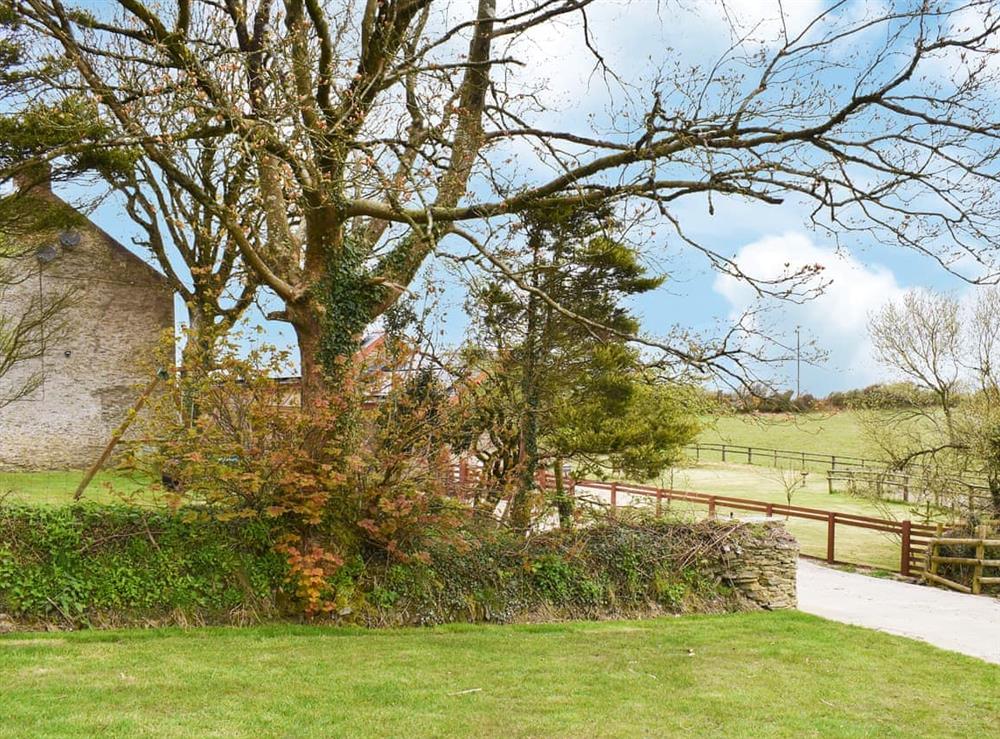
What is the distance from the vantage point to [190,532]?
8539 mm

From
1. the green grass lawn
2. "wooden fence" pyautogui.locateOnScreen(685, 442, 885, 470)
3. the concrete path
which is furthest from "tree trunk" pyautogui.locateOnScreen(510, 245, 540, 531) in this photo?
"wooden fence" pyautogui.locateOnScreen(685, 442, 885, 470)

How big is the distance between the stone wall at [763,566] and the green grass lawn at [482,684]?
70.9 inches

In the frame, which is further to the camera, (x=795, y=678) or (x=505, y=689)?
(x=795, y=678)

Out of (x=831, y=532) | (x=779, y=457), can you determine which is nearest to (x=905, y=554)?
(x=831, y=532)

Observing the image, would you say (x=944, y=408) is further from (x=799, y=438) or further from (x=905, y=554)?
(x=799, y=438)

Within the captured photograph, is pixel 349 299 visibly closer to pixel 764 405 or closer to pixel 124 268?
pixel 764 405

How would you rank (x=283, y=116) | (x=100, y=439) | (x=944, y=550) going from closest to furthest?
(x=283, y=116) → (x=944, y=550) → (x=100, y=439)

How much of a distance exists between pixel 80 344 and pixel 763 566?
1700cm

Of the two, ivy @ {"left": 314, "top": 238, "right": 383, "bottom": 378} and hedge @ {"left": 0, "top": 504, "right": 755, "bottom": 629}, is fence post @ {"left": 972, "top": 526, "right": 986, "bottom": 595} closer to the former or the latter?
hedge @ {"left": 0, "top": 504, "right": 755, "bottom": 629}

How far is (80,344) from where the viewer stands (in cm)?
2027

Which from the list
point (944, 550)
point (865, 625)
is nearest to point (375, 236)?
point (865, 625)

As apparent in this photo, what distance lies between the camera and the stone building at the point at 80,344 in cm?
1964

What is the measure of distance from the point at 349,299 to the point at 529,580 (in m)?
3.91

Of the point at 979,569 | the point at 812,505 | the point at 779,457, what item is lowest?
the point at 979,569
